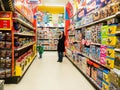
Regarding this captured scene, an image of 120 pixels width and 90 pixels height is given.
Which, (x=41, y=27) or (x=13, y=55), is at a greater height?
(x=41, y=27)

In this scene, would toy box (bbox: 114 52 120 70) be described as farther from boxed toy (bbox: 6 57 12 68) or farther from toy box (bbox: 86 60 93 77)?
boxed toy (bbox: 6 57 12 68)

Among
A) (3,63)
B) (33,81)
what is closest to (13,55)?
(3,63)

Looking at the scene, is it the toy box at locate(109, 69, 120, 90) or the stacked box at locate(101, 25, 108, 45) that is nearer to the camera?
the toy box at locate(109, 69, 120, 90)

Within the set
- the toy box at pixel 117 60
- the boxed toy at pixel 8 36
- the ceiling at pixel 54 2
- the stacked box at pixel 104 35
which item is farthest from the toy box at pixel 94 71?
the ceiling at pixel 54 2

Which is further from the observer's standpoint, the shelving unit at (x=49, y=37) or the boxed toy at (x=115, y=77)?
the shelving unit at (x=49, y=37)

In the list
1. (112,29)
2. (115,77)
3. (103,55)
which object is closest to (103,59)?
(103,55)

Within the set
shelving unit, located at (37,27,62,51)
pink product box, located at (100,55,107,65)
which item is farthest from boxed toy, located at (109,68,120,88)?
shelving unit, located at (37,27,62,51)

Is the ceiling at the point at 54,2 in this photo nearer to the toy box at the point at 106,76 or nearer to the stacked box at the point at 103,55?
the stacked box at the point at 103,55

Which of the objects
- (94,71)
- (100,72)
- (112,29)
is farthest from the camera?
(94,71)

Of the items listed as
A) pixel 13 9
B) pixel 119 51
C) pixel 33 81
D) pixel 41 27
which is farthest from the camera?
pixel 41 27

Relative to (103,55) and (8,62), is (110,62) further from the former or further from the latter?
(8,62)

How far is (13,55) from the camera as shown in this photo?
4.90 m

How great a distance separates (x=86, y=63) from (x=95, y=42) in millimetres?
1029

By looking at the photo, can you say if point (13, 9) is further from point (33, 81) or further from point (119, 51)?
point (119, 51)
